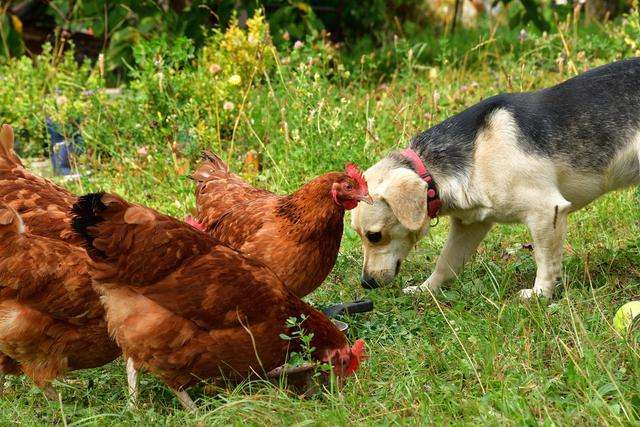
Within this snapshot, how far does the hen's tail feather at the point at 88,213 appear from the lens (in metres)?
4.11

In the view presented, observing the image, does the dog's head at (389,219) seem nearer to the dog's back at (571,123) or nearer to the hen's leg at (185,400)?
the dog's back at (571,123)

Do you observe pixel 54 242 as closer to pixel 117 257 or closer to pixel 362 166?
pixel 117 257

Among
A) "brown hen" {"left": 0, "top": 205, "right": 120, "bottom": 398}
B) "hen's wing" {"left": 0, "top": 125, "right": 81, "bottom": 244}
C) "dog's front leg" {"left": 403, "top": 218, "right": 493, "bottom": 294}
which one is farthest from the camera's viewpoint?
"dog's front leg" {"left": 403, "top": 218, "right": 493, "bottom": 294}

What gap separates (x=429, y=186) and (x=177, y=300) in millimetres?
1910

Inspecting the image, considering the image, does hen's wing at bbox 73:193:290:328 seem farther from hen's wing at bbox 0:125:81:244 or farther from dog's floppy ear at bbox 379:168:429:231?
dog's floppy ear at bbox 379:168:429:231

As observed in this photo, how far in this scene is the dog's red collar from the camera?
220 inches

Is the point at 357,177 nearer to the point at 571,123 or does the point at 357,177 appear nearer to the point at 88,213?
the point at 571,123

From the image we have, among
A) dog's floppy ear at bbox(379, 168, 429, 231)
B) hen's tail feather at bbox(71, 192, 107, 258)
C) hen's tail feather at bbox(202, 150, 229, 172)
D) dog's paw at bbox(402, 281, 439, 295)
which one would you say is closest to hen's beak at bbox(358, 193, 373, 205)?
dog's floppy ear at bbox(379, 168, 429, 231)

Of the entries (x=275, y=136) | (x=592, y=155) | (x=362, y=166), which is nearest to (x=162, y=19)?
(x=275, y=136)

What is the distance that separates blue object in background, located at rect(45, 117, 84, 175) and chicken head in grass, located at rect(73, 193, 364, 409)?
4.08 metres

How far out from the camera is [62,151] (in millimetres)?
8320

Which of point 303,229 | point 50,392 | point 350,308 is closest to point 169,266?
point 50,392

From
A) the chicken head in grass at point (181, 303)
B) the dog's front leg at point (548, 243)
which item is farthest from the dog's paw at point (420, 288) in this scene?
the chicken head in grass at point (181, 303)

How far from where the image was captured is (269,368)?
4.41 m
